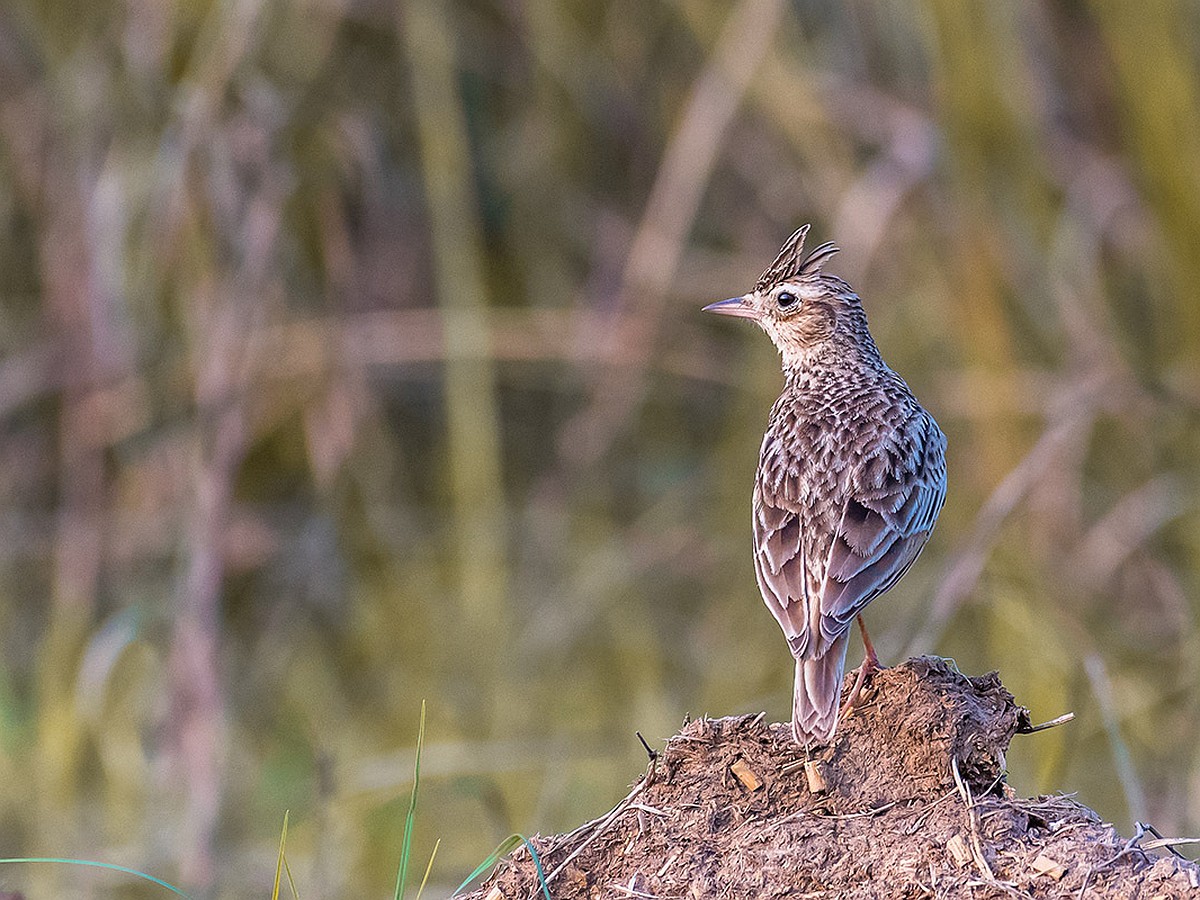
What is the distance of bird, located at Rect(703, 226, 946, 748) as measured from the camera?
3.60 m

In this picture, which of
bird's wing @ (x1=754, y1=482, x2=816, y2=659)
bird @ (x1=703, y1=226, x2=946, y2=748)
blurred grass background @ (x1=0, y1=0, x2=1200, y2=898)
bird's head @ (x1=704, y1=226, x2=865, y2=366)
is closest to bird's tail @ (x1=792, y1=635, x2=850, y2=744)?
bird @ (x1=703, y1=226, x2=946, y2=748)

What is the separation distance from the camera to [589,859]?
3.05m

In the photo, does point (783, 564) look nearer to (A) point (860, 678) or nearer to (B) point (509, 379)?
(A) point (860, 678)

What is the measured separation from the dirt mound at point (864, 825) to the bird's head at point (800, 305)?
60.6 inches

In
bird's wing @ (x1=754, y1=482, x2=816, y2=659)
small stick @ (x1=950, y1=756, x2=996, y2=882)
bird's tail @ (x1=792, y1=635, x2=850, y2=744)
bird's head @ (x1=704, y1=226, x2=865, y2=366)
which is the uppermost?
bird's head @ (x1=704, y1=226, x2=865, y2=366)

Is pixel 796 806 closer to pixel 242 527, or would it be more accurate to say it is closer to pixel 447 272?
pixel 447 272

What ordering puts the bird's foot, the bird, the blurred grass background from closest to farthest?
the bird's foot
the bird
the blurred grass background

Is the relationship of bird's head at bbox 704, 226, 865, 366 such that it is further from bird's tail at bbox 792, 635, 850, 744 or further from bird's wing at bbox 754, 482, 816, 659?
bird's tail at bbox 792, 635, 850, 744

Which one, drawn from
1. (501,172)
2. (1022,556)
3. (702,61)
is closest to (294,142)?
(501,172)

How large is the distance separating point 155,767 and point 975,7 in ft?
13.8

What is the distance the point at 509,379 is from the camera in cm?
920

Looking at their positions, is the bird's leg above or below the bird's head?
below

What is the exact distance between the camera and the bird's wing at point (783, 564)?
12.1 feet

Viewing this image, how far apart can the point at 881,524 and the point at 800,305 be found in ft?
3.33
